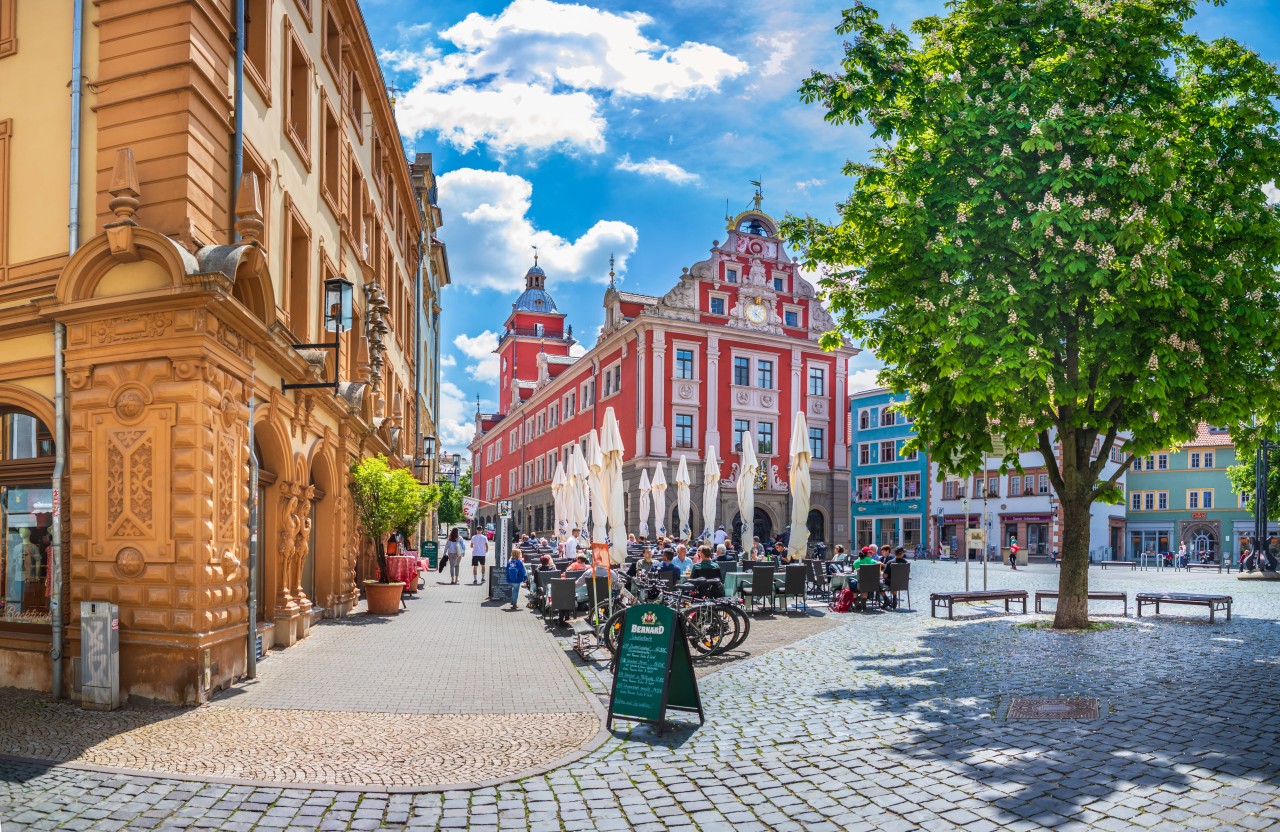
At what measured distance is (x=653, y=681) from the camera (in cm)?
859

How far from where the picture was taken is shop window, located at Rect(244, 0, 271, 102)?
43.9 feet

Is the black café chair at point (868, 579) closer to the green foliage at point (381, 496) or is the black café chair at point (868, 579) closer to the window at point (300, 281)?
the green foliage at point (381, 496)

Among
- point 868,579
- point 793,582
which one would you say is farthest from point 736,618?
point 868,579

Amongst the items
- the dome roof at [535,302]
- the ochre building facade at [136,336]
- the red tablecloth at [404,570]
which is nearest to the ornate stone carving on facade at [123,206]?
the ochre building facade at [136,336]

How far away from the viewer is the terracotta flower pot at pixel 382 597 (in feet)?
65.6

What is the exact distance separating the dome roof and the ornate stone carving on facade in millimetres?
79085

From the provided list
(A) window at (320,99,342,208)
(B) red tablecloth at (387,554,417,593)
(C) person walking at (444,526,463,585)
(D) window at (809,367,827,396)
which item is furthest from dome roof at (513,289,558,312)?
(A) window at (320,99,342,208)

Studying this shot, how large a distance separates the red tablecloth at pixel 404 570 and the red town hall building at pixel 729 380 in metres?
24.1

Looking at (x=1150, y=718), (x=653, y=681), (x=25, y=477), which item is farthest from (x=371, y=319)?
(x=1150, y=718)

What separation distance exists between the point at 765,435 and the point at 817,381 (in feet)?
16.9

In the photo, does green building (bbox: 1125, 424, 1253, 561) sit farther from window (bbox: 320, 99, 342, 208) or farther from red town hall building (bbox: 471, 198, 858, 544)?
window (bbox: 320, 99, 342, 208)

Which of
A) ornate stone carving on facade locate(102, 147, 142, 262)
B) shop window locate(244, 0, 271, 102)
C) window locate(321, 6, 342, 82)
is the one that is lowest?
ornate stone carving on facade locate(102, 147, 142, 262)

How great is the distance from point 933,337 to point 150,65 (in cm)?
1047

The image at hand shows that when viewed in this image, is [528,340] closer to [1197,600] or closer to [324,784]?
[1197,600]
